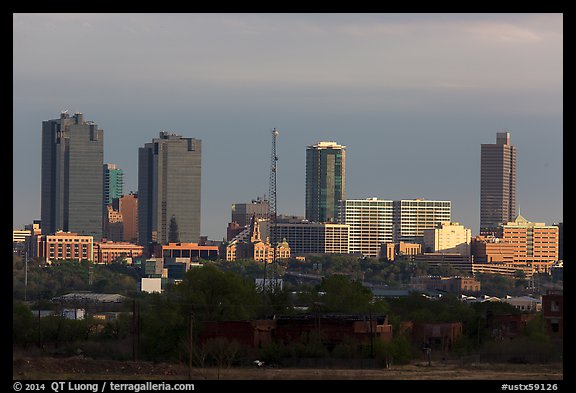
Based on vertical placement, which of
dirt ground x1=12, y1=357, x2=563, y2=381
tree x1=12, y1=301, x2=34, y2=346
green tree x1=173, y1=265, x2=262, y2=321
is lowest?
dirt ground x1=12, y1=357, x2=563, y2=381

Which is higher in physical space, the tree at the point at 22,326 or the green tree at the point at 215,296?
the green tree at the point at 215,296

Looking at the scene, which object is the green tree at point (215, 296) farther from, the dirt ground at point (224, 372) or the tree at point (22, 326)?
the dirt ground at point (224, 372)

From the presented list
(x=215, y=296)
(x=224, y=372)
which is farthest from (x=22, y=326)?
(x=224, y=372)

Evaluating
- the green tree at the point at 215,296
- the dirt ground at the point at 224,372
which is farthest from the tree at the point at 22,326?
the dirt ground at the point at 224,372

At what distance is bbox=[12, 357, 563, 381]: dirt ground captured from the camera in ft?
Result: 127

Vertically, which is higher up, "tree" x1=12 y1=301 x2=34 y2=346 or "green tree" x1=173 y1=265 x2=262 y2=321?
"green tree" x1=173 y1=265 x2=262 y2=321

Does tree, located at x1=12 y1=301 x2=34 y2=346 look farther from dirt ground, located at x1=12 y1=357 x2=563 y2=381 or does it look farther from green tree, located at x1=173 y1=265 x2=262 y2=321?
dirt ground, located at x1=12 y1=357 x2=563 y2=381

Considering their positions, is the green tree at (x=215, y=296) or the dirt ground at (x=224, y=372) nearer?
the dirt ground at (x=224, y=372)

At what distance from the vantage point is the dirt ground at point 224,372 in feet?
127

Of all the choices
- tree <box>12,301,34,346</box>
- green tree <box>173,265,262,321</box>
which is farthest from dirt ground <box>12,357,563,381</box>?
green tree <box>173,265,262,321</box>

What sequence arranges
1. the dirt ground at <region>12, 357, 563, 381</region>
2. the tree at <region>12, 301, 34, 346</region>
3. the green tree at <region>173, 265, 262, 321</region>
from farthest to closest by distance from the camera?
the green tree at <region>173, 265, 262, 321</region> → the tree at <region>12, 301, 34, 346</region> → the dirt ground at <region>12, 357, 563, 381</region>

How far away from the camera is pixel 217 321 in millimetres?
50625
